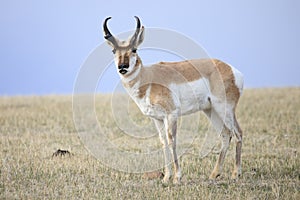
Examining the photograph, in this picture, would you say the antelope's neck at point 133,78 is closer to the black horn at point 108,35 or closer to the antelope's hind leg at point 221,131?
the black horn at point 108,35

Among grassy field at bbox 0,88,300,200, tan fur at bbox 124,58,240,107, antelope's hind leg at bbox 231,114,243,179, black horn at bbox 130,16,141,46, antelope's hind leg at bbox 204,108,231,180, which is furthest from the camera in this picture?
antelope's hind leg at bbox 204,108,231,180

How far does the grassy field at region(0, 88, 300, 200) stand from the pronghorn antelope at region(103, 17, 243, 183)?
738 mm

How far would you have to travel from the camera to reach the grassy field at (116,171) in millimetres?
8422

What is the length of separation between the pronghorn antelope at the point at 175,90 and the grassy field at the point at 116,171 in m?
0.74

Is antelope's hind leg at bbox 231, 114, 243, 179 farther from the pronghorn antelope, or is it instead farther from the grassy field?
the grassy field

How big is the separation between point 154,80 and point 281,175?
9.97ft

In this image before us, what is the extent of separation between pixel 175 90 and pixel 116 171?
2.08 metres

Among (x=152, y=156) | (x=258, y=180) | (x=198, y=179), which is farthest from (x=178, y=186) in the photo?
(x=152, y=156)

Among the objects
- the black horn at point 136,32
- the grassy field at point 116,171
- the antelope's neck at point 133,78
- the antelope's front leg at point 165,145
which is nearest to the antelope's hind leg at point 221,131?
the grassy field at point 116,171

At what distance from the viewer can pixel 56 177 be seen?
9641mm

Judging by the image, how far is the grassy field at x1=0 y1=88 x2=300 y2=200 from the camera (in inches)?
332

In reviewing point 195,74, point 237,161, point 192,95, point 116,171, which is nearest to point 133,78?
point 192,95

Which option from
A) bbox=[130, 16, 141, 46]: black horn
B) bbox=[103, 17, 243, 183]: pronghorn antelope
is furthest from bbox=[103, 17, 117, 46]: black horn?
bbox=[130, 16, 141, 46]: black horn

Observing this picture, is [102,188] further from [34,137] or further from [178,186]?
[34,137]
